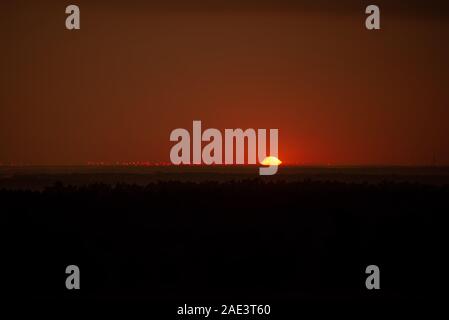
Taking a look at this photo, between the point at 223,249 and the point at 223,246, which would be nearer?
the point at 223,249

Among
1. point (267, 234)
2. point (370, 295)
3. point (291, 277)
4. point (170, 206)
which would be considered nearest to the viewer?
→ point (370, 295)

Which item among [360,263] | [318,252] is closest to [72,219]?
[318,252]

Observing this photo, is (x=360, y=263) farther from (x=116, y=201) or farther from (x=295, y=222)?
(x=116, y=201)

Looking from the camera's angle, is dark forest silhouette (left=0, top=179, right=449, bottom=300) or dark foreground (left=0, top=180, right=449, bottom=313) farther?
dark forest silhouette (left=0, top=179, right=449, bottom=300)

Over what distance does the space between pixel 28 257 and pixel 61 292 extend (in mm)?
3177

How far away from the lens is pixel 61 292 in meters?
13.3

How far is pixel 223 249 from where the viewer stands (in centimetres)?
1709

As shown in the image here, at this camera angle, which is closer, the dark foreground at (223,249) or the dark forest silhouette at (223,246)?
the dark foreground at (223,249)

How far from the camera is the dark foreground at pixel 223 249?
13953 millimetres

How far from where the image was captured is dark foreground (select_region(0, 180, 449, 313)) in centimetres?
1395

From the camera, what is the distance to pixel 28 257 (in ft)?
52.8

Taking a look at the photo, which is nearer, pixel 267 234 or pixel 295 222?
pixel 267 234
